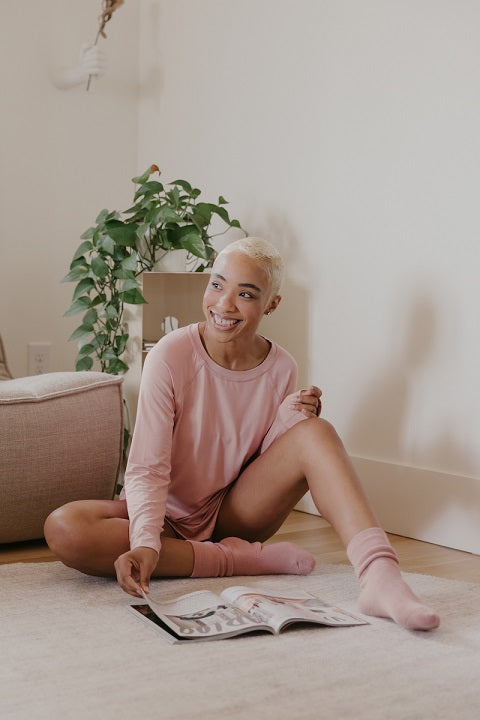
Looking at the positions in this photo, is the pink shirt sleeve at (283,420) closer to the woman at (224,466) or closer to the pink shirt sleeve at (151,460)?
the woman at (224,466)

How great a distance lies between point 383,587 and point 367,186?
1.31m

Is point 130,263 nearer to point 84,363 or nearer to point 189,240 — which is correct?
point 189,240

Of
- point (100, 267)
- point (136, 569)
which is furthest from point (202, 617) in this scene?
point (100, 267)

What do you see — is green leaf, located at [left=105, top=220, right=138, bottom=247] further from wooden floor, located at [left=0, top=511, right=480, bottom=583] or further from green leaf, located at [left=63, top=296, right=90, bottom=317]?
wooden floor, located at [left=0, top=511, right=480, bottom=583]

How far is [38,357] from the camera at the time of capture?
11.0 ft

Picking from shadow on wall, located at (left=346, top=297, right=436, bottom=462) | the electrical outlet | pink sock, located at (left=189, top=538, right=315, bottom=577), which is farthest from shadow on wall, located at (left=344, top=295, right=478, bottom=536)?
the electrical outlet

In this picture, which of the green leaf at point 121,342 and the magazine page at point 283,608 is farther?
the green leaf at point 121,342

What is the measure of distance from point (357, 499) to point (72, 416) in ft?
2.75

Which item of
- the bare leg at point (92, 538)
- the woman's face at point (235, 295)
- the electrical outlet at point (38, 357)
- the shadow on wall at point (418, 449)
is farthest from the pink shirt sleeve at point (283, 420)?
the electrical outlet at point (38, 357)

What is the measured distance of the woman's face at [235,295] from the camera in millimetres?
1897

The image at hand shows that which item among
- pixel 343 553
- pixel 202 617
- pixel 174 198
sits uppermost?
pixel 174 198

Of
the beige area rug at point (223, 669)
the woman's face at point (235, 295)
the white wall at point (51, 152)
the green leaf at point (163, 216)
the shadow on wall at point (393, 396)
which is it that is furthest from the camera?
the white wall at point (51, 152)

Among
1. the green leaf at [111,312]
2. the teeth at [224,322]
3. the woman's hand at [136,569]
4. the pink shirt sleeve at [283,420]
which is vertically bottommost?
the woman's hand at [136,569]

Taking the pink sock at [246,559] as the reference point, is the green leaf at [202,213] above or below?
above
